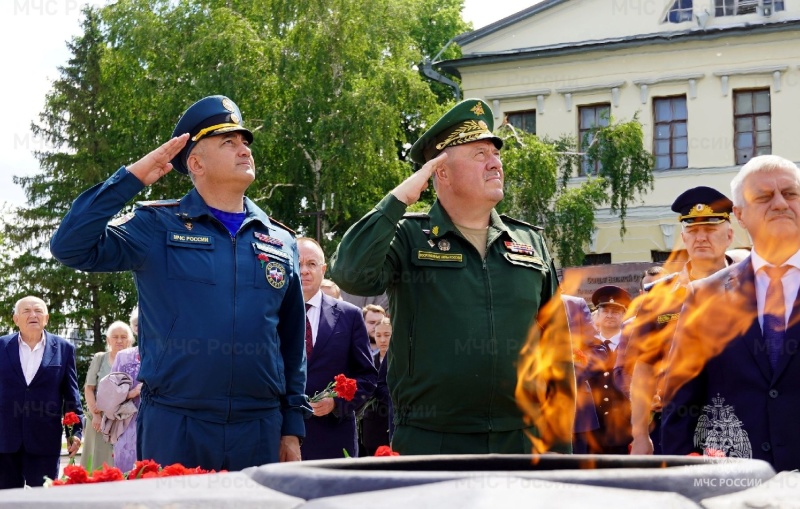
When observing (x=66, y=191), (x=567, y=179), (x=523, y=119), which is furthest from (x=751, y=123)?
(x=66, y=191)

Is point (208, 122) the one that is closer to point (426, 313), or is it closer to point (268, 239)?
point (268, 239)

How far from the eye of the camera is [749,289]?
3.95 meters

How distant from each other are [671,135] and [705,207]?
2515 cm

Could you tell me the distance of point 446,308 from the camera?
4531 millimetres

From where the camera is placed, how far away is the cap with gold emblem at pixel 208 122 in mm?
4898

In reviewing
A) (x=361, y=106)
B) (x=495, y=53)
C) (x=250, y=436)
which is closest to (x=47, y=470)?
(x=250, y=436)

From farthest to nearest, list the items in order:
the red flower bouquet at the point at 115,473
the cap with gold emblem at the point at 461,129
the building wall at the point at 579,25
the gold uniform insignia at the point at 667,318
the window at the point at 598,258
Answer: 1. the building wall at the point at 579,25
2. the window at the point at 598,258
3. the gold uniform insignia at the point at 667,318
4. the cap with gold emblem at the point at 461,129
5. the red flower bouquet at the point at 115,473

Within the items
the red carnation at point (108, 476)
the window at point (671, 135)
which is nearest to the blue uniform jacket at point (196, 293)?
the red carnation at point (108, 476)

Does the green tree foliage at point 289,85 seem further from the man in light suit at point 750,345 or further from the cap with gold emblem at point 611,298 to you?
the man in light suit at point 750,345

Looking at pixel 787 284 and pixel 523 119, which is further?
pixel 523 119

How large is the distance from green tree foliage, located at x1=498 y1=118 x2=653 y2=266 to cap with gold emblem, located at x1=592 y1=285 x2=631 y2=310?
1459 cm

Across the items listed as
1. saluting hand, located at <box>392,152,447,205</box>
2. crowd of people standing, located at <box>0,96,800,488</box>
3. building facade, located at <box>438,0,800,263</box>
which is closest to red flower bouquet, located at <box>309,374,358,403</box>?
crowd of people standing, located at <box>0,96,800,488</box>

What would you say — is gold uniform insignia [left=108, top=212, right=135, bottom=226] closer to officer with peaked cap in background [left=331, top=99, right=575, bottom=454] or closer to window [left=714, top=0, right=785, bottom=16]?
officer with peaked cap in background [left=331, top=99, right=575, bottom=454]

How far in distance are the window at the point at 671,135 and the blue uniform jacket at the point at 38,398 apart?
22.2 meters
